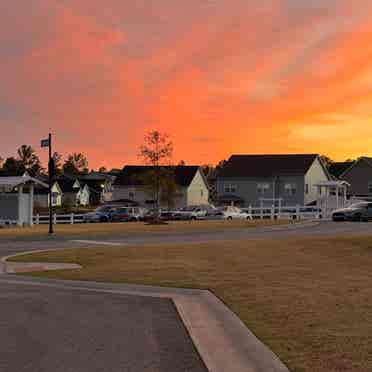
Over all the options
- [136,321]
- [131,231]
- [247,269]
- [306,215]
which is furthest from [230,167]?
[136,321]

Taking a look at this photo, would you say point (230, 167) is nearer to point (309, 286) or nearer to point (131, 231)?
point (131, 231)

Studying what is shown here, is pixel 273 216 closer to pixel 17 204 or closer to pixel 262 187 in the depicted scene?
pixel 17 204

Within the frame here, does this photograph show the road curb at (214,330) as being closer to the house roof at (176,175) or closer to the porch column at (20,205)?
the porch column at (20,205)

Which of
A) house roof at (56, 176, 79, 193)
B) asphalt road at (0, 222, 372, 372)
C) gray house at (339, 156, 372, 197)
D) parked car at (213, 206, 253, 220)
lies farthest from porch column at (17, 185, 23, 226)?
house roof at (56, 176, 79, 193)

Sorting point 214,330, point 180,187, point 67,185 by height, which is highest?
point 67,185

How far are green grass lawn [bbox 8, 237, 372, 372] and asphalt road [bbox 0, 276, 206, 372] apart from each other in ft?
4.16

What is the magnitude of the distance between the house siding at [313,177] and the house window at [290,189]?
1485mm

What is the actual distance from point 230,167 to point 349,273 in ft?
221

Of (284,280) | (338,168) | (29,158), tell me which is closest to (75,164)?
(29,158)

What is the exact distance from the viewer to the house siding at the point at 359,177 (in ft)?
288

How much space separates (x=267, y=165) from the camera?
8269cm

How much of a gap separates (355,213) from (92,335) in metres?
37.5

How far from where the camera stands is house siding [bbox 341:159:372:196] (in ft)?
288

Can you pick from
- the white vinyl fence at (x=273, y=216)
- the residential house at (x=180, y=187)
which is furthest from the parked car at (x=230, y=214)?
the residential house at (x=180, y=187)
